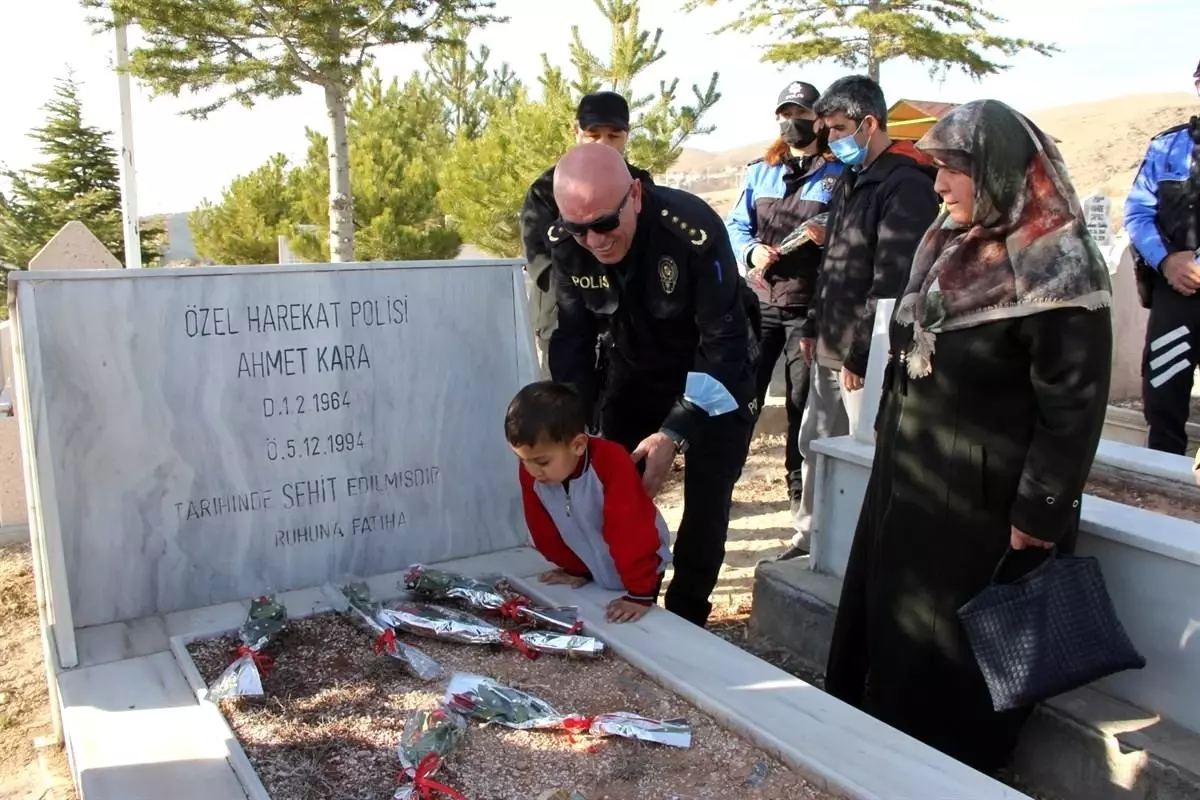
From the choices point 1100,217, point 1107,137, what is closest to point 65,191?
point 1100,217

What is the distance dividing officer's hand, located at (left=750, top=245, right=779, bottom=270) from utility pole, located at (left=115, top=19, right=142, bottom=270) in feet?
35.9

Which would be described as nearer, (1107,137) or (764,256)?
(764,256)

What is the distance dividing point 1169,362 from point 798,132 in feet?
5.86

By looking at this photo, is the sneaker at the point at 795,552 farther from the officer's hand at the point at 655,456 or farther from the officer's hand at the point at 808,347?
the officer's hand at the point at 655,456

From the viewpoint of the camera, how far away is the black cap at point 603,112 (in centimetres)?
343

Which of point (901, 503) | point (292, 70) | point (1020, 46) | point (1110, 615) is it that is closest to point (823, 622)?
A: point (901, 503)

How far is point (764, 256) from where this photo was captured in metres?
4.17

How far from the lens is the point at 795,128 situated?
421 centimetres

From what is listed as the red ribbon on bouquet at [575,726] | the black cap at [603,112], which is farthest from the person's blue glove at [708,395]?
the black cap at [603,112]

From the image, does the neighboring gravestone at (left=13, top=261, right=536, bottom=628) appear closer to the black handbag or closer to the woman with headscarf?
the woman with headscarf

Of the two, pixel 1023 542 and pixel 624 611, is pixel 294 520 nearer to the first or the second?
pixel 624 611

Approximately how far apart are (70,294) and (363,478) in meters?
0.95

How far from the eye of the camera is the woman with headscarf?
2.08 metres

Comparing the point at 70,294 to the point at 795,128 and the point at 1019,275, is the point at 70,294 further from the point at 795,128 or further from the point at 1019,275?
the point at 795,128
